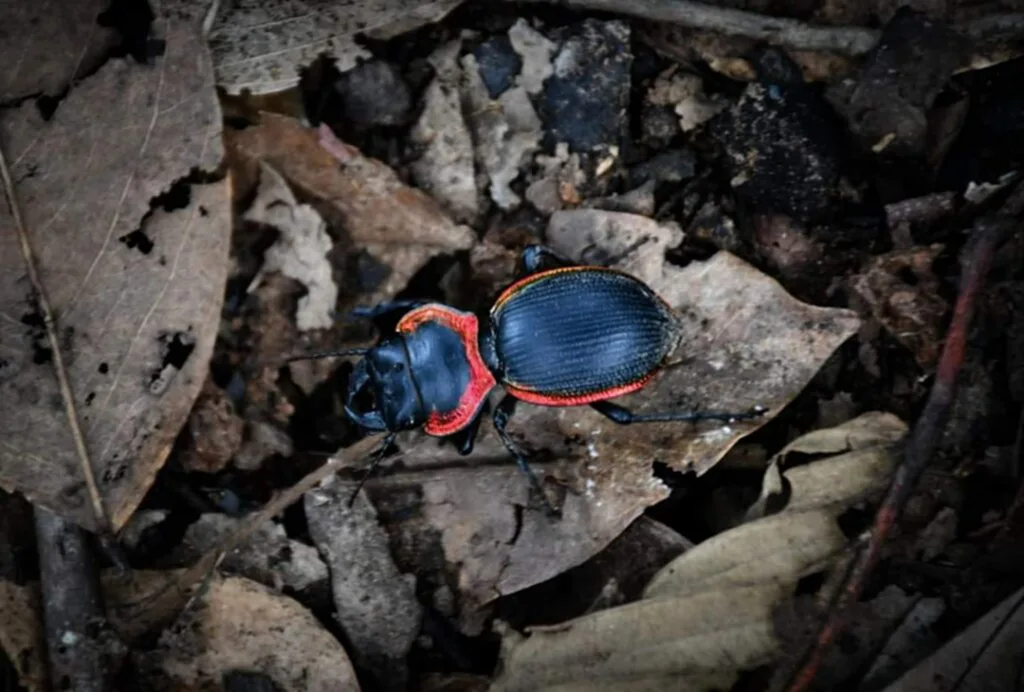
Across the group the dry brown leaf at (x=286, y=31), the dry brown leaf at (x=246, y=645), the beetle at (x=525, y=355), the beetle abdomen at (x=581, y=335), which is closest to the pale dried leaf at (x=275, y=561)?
the dry brown leaf at (x=246, y=645)

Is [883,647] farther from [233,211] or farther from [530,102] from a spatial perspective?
[233,211]

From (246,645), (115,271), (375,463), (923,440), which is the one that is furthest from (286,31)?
(923,440)

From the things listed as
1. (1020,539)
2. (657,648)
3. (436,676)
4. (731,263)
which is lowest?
(436,676)

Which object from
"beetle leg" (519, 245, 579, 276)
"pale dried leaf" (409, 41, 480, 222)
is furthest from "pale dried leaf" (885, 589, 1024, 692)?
"pale dried leaf" (409, 41, 480, 222)

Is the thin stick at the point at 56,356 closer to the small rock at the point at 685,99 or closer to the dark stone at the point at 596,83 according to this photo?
the dark stone at the point at 596,83

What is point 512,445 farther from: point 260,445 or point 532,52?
point 532,52

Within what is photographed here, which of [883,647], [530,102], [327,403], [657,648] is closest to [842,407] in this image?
[883,647]
